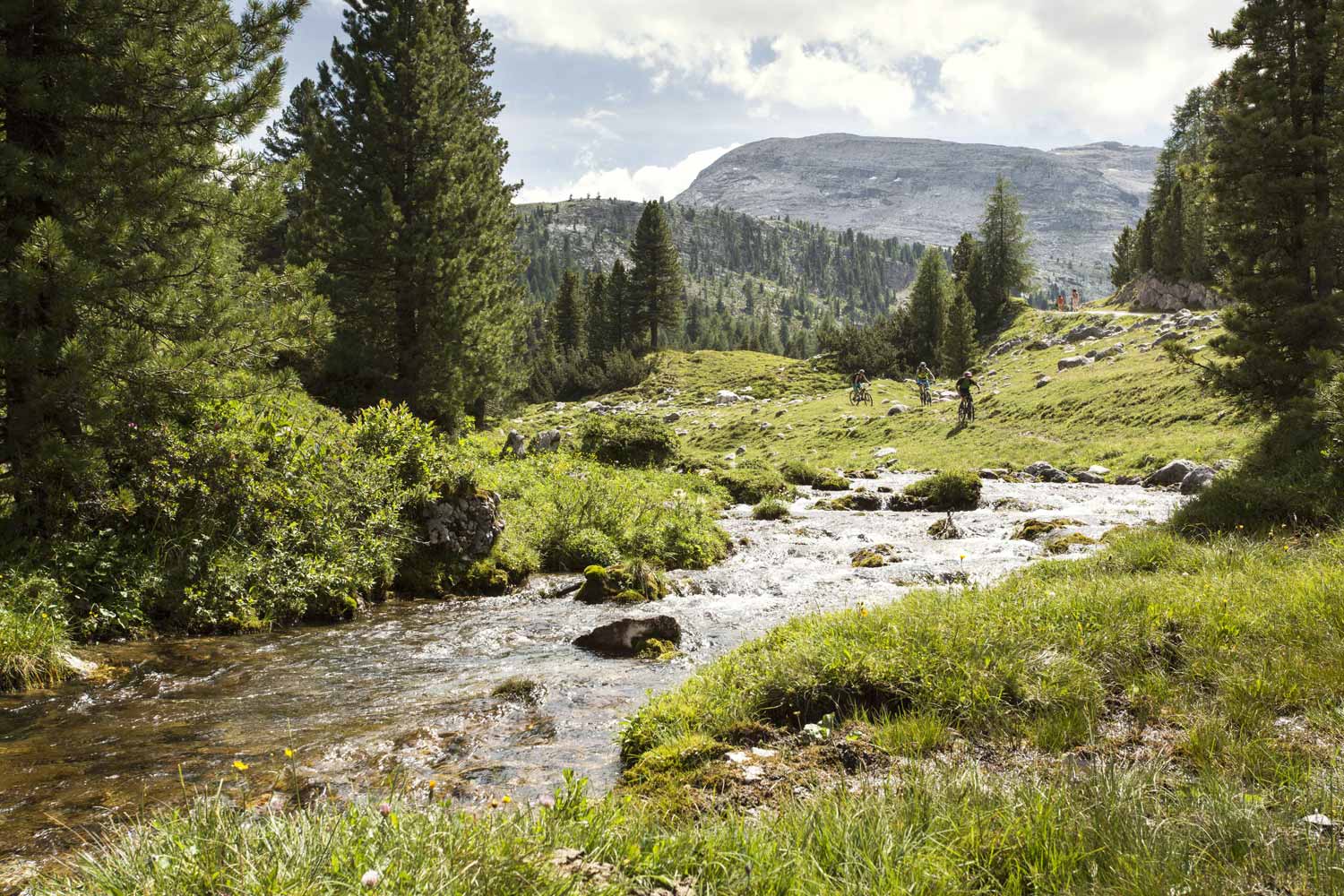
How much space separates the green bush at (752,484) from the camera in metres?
25.0

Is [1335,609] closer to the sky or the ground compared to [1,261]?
closer to the ground

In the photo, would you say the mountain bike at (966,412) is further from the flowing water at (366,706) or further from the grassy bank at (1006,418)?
the flowing water at (366,706)

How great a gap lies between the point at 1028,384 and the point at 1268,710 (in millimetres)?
43016

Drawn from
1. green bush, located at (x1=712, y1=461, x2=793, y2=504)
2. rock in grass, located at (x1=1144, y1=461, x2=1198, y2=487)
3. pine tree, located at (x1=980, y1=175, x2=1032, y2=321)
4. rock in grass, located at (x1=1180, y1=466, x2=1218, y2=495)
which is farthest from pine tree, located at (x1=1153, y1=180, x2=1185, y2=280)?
green bush, located at (x1=712, y1=461, x2=793, y2=504)

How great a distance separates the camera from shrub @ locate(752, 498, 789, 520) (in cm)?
2119

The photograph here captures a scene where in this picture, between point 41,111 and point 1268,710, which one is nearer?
point 1268,710

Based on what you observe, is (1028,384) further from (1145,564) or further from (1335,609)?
(1335,609)

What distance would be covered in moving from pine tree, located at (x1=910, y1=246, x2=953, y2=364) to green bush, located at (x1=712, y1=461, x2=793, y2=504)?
44.9 metres

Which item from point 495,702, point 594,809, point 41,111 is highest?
point 41,111

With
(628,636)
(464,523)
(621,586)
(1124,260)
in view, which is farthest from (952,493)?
(1124,260)

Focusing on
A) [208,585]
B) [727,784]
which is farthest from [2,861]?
[208,585]

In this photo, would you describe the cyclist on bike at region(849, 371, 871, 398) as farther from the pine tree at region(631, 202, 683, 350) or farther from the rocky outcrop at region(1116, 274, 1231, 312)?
the pine tree at region(631, 202, 683, 350)

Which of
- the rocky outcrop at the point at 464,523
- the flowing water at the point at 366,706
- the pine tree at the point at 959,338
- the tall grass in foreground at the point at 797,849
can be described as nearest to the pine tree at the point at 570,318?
the pine tree at the point at 959,338

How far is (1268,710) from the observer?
4789 mm
